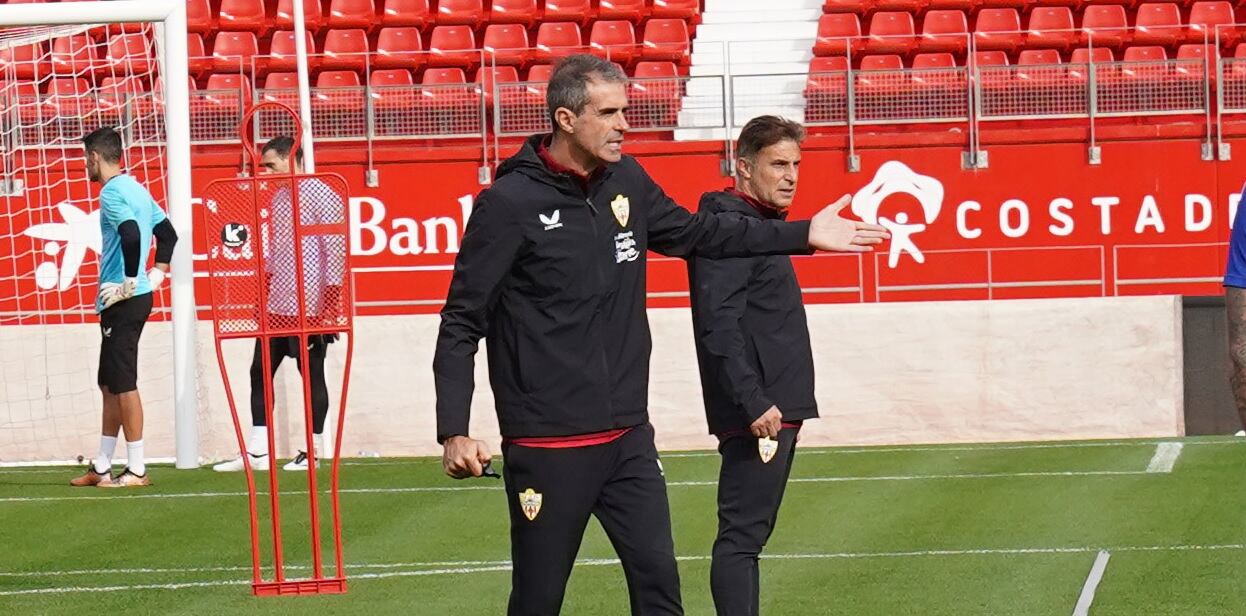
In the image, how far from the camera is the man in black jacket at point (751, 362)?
5.83 metres

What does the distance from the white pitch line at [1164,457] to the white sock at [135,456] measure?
604cm

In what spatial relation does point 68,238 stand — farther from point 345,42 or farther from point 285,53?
point 345,42

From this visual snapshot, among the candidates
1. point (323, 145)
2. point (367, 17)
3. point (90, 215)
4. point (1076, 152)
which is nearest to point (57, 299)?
point (90, 215)

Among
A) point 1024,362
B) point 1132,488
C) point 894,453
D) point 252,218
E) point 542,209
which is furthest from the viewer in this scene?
point 1024,362

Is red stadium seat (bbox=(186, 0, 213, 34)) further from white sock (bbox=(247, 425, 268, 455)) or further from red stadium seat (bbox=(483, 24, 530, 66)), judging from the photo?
white sock (bbox=(247, 425, 268, 455))

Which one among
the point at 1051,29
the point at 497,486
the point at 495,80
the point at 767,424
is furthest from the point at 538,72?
the point at 767,424

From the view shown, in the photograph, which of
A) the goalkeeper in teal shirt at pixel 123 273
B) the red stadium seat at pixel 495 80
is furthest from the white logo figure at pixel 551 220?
the red stadium seat at pixel 495 80

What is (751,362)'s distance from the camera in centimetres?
605

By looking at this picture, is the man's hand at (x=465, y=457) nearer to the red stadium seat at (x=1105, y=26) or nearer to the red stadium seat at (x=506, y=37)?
the red stadium seat at (x=506, y=37)

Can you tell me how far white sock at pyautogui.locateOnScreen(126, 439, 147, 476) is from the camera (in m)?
11.8

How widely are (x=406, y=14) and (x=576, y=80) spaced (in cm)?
1661

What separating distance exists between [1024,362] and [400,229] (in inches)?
257

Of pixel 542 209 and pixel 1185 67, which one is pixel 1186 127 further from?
pixel 542 209

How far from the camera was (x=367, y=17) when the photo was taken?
2138 cm
